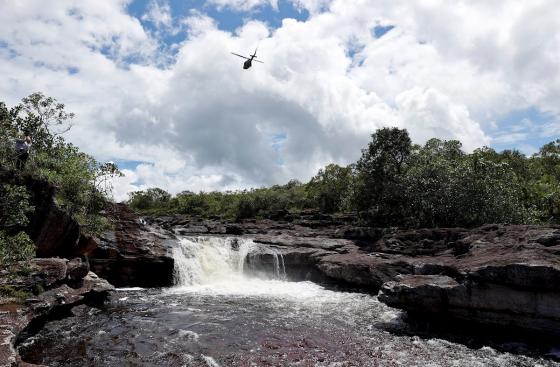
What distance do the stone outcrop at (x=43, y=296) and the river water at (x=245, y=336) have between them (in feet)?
2.15

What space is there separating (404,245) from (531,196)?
699 inches

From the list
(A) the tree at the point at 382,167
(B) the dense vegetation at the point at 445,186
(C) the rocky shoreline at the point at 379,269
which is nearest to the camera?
(C) the rocky shoreline at the point at 379,269

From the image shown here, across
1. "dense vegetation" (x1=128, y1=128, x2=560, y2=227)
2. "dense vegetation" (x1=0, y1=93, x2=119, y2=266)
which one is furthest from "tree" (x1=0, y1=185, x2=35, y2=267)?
"dense vegetation" (x1=128, y1=128, x2=560, y2=227)

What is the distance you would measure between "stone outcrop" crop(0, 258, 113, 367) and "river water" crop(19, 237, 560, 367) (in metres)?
0.66

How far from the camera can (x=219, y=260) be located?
30.6 meters

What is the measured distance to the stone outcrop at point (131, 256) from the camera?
86.1ft

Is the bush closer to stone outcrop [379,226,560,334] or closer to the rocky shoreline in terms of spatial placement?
the rocky shoreline

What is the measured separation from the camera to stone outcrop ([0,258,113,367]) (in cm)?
1316

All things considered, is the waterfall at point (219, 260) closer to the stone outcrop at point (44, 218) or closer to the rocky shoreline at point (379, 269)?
the rocky shoreline at point (379, 269)

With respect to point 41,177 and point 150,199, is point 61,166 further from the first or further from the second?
point 150,199

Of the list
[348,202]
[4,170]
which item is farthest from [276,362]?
[348,202]

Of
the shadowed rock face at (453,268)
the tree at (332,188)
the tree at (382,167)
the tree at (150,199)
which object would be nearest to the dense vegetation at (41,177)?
the shadowed rock face at (453,268)

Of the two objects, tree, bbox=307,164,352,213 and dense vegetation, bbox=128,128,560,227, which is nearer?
dense vegetation, bbox=128,128,560,227

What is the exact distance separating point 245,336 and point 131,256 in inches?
532
